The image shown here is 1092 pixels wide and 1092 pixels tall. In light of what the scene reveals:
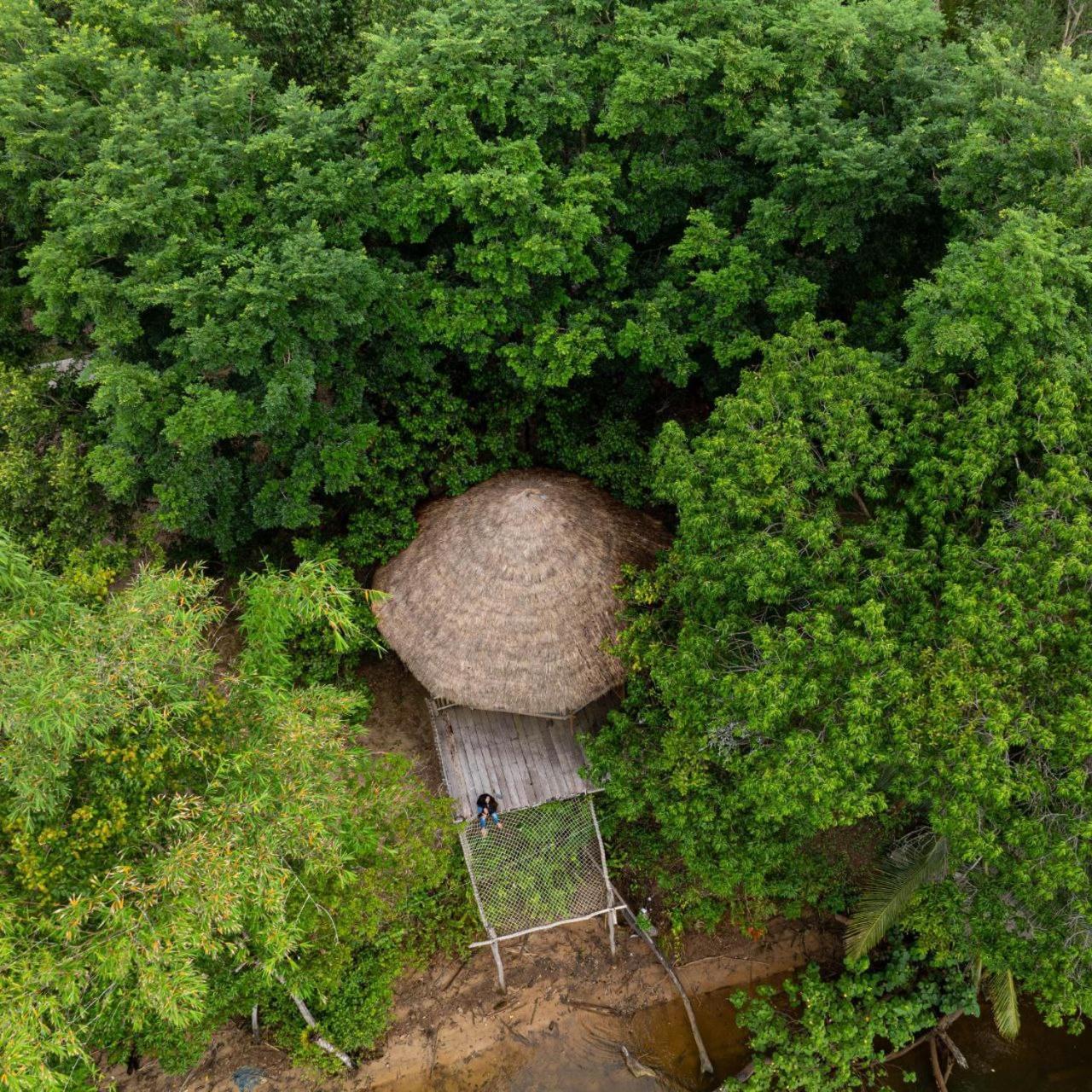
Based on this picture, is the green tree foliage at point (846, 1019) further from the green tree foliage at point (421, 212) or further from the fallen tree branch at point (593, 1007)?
the green tree foliage at point (421, 212)

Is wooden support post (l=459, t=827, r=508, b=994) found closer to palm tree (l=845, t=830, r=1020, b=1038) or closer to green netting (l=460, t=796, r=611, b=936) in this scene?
green netting (l=460, t=796, r=611, b=936)

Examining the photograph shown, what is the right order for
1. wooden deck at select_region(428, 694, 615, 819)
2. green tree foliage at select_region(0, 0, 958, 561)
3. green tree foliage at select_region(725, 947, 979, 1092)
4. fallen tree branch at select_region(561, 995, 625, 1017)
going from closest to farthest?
green tree foliage at select_region(725, 947, 979, 1092) < green tree foliage at select_region(0, 0, 958, 561) < fallen tree branch at select_region(561, 995, 625, 1017) < wooden deck at select_region(428, 694, 615, 819)

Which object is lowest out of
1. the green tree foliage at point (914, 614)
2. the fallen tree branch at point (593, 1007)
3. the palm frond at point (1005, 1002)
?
the fallen tree branch at point (593, 1007)

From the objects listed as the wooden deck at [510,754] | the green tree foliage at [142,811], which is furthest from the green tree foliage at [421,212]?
the wooden deck at [510,754]

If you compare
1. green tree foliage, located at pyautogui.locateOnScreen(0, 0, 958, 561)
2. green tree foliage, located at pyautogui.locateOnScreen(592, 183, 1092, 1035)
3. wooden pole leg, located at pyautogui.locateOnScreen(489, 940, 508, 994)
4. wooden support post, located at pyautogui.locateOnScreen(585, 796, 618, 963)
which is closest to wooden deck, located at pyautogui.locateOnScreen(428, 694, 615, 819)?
wooden support post, located at pyautogui.locateOnScreen(585, 796, 618, 963)

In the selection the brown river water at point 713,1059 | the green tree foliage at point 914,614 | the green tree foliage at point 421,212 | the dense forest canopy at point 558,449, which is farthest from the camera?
the brown river water at point 713,1059

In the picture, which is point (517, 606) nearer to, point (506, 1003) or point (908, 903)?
point (506, 1003)
